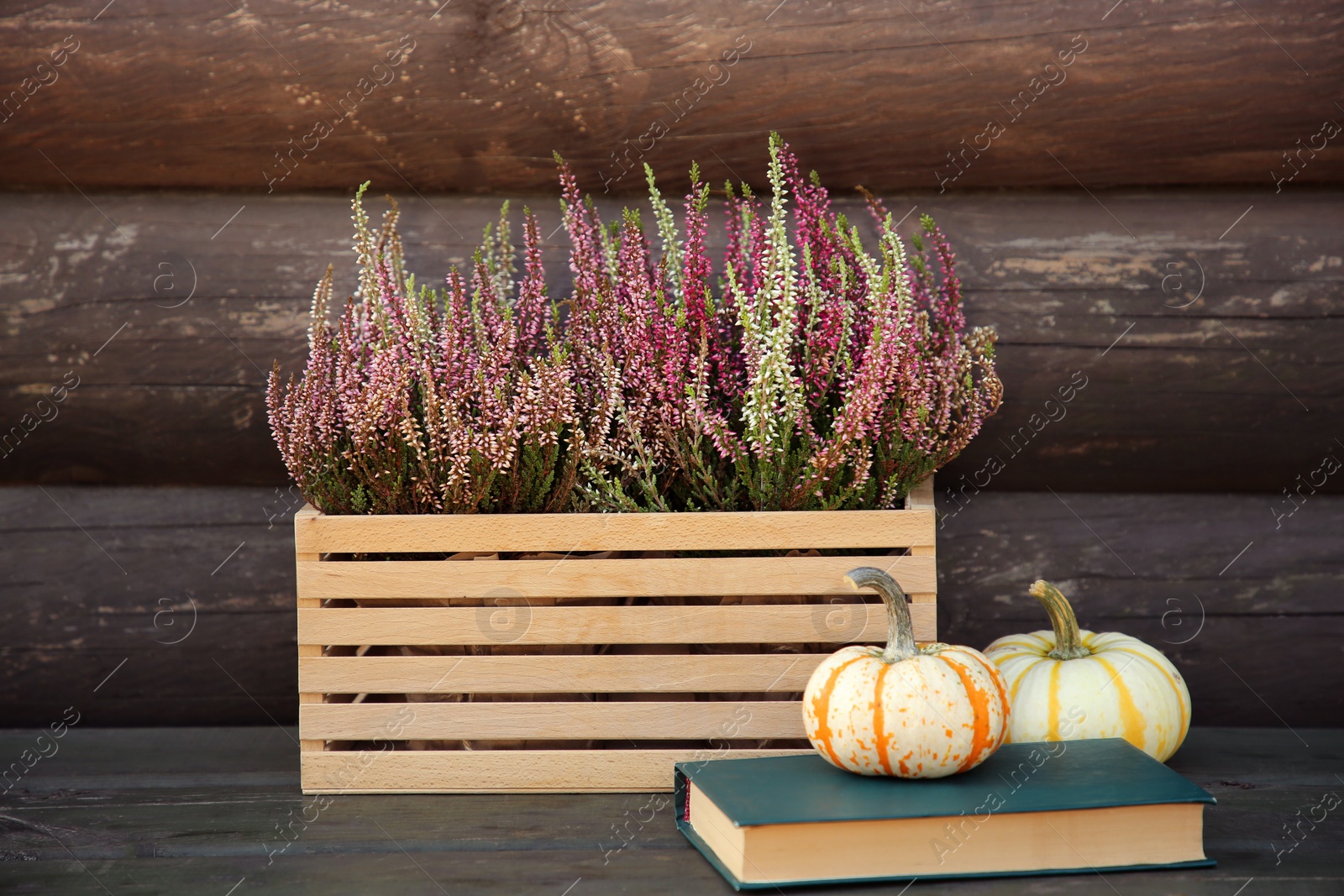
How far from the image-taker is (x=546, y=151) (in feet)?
6.48

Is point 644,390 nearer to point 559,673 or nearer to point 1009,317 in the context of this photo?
point 559,673

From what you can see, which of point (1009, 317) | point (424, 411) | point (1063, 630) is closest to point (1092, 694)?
point (1063, 630)

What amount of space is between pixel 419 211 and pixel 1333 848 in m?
1.69

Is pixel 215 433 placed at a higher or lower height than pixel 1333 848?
higher

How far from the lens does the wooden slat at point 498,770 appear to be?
1621 mm

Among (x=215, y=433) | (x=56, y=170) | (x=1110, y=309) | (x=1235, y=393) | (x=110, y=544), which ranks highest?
(x=56, y=170)

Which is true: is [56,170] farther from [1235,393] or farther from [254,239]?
[1235,393]

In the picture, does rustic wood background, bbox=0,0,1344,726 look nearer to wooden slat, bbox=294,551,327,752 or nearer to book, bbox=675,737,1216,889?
wooden slat, bbox=294,551,327,752

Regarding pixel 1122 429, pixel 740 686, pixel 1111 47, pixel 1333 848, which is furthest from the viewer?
pixel 1122 429

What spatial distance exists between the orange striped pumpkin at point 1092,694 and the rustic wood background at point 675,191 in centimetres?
35

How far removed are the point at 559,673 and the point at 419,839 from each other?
284mm

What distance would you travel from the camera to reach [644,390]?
5.31ft

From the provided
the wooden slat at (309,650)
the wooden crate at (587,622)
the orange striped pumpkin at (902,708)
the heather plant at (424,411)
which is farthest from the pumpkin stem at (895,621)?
the wooden slat at (309,650)

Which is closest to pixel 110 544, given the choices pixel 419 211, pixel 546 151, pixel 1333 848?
pixel 419 211
